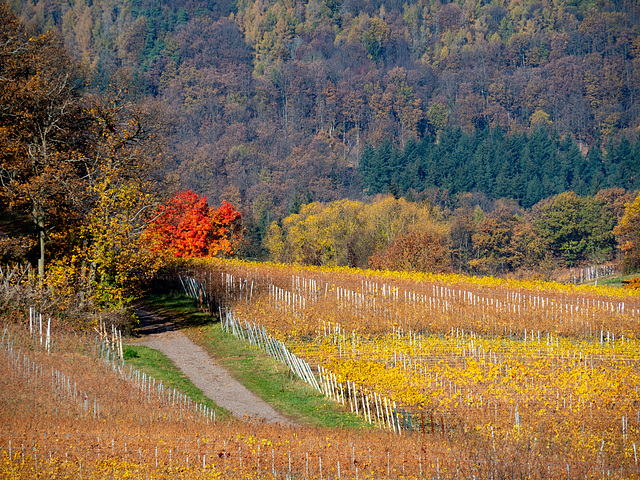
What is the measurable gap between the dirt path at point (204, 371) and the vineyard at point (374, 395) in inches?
62.6

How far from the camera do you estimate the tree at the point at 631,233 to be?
75719mm

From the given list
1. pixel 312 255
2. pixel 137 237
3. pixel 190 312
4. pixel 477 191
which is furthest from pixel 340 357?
pixel 477 191

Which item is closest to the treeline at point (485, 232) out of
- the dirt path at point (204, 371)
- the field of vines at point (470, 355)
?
the field of vines at point (470, 355)

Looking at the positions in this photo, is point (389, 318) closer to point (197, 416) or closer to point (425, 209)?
point (197, 416)

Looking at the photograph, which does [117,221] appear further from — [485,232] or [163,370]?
[485,232]

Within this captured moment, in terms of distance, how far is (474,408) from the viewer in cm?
2244

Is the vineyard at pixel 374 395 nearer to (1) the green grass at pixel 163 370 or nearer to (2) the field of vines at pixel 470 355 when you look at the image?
(2) the field of vines at pixel 470 355

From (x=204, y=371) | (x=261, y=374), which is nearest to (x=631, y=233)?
(x=261, y=374)

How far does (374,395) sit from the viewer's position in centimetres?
2331

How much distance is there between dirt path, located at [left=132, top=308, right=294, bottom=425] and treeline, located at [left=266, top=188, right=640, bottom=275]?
158 feet

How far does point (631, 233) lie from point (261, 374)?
2965 inches

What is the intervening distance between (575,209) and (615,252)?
9.48 metres

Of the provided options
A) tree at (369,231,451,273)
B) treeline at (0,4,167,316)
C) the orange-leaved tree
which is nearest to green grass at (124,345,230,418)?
treeline at (0,4,167,316)

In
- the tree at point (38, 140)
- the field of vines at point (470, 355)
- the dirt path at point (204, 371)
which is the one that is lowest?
the dirt path at point (204, 371)
